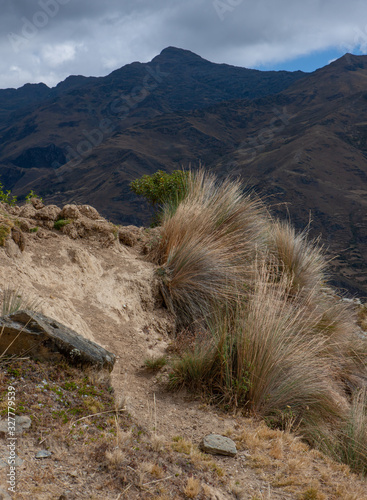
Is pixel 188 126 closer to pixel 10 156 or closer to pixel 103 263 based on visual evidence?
pixel 10 156

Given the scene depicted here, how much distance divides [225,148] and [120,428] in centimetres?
11872

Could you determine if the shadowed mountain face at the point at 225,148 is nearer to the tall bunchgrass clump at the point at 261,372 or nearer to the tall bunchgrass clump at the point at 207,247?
the tall bunchgrass clump at the point at 207,247

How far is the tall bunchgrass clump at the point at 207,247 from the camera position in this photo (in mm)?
4488

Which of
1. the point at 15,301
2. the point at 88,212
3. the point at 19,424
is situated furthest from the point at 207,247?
the point at 19,424

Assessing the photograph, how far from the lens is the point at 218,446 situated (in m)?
2.35

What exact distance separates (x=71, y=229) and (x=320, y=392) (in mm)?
3267

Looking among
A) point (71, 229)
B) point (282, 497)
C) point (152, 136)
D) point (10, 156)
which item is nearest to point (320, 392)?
point (282, 497)

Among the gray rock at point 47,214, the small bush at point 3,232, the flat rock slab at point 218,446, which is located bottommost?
the flat rock slab at point 218,446

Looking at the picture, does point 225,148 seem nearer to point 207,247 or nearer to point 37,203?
point 37,203

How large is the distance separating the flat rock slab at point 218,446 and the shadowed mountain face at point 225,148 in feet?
112

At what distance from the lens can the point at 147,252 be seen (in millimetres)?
5328

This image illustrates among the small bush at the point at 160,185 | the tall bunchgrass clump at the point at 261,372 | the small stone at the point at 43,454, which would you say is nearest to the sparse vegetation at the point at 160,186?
the small bush at the point at 160,185

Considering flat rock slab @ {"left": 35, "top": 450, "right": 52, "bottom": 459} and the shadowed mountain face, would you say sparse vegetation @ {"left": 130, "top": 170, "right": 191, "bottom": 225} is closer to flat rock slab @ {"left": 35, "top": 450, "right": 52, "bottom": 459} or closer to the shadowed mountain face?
flat rock slab @ {"left": 35, "top": 450, "right": 52, "bottom": 459}

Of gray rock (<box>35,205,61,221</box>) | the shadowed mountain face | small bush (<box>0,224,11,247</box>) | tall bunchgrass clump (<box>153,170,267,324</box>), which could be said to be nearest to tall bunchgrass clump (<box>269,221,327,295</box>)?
tall bunchgrass clump (<box>153,170,267,324</box>)
